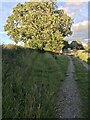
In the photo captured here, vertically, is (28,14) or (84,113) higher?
(28,14)

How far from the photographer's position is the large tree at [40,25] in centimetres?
4166

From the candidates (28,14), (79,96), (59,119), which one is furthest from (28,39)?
(59,119)

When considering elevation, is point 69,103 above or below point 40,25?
below

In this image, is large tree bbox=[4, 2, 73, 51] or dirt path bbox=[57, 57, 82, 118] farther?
large tree bbox=[4, 2, 73, 51]

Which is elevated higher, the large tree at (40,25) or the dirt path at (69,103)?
the large tree at (40,25)

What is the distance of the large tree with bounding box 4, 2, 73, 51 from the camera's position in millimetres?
41656

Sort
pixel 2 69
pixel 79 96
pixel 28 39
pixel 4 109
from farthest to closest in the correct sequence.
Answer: pixel 28 39
pixel 79 96
pixel 2 69
pixel 4 109

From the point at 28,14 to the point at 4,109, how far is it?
39844 mm

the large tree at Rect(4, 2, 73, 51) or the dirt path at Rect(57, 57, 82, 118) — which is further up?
the large tree at Rect(4, 2, 73, 51)

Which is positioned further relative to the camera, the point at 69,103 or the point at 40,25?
the point at 40,25

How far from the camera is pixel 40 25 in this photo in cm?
4269

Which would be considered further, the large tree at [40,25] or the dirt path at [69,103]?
the large tree at [40,25]

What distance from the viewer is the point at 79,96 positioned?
10.7 m

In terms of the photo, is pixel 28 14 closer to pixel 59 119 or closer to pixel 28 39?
pixel 28 39
